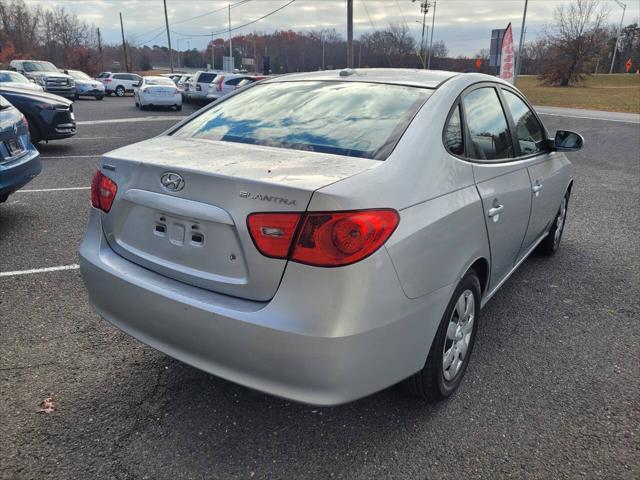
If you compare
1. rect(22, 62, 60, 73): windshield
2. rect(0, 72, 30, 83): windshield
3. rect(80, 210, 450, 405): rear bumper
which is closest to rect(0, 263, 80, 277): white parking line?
rect(80, 210, 450, 405): rear bumper

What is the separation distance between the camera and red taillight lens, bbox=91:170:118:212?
2.44m

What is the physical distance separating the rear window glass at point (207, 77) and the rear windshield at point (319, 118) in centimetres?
2112

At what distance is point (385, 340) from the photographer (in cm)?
203

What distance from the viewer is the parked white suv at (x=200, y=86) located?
74.1 feet

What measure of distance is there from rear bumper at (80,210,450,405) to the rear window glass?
22.3 metres

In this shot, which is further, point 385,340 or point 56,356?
point 56,356

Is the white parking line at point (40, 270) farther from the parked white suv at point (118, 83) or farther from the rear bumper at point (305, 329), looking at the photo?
the parked white suv at point (118, 83)

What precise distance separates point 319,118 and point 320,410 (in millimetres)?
1487

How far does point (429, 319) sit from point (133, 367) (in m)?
1.71

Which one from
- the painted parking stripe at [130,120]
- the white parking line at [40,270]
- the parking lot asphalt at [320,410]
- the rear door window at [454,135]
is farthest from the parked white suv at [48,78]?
the rear door window at [454,135]

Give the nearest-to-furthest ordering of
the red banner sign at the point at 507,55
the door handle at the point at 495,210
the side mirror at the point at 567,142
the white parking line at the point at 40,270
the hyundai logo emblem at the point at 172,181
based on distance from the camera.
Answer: the hyundai logo emblem at the point at 172,181, the door handle at the point at 495,210, the side mirror at the point at 567,142, the white parking line at the point at 40,270, the red banner sign at the point at 507,55

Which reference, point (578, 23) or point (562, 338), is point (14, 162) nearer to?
point (562, 338)

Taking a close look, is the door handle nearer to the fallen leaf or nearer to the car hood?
the fallen leaf

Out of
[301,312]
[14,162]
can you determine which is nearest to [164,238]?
[301,312]
